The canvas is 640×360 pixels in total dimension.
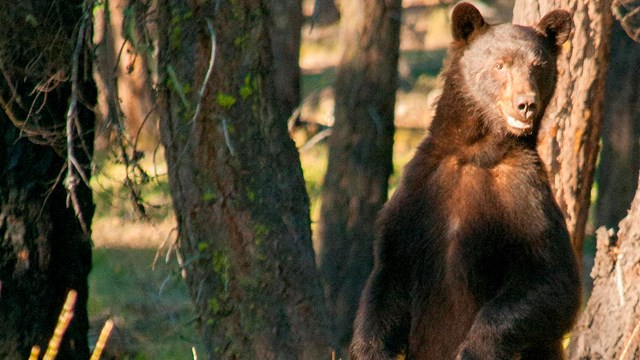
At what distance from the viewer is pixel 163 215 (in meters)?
16.3

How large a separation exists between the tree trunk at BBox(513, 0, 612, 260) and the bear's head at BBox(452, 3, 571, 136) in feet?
4.77

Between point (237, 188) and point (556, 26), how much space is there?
217 centimetres

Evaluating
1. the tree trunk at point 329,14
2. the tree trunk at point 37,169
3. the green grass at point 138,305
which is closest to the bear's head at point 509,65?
the tree trunk at point 37,169

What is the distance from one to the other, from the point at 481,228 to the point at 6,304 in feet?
11.1

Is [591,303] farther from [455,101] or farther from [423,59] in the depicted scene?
[423,59]

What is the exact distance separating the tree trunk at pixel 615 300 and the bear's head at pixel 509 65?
829 millimetres

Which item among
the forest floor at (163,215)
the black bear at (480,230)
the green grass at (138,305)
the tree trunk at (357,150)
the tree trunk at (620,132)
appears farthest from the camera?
the tree trunk at (620,132)

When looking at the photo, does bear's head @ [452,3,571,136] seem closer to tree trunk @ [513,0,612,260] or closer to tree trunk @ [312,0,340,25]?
tree trunk @ [513,0,612,260]

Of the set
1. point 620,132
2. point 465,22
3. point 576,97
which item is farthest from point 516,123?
point 620,132

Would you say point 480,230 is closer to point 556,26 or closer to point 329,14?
point 556,26

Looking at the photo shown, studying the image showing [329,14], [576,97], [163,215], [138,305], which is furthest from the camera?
[329,14]

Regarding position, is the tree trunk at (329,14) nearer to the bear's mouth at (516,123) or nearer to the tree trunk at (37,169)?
the tree trunk at (37,169)

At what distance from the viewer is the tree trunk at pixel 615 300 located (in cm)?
585

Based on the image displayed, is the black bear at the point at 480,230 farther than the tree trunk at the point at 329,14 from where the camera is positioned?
No
